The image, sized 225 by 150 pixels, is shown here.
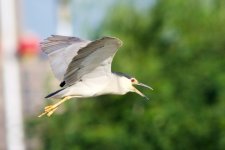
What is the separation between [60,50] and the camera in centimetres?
1083

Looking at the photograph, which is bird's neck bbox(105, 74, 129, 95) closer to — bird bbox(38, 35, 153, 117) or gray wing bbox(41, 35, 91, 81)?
bird bbox(38, 35, 153, 117)

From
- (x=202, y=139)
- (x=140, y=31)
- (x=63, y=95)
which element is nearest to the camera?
(x=63, y=95)

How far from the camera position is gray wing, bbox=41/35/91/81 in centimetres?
1065

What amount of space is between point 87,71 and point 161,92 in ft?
Answer: 28.6

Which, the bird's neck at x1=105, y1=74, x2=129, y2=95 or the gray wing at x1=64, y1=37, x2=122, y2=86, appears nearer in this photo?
the gray wing at x1=64, y1=37, x2=122, y2=86

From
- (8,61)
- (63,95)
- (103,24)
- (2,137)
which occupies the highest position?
(63,95)

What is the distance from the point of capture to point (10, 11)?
69.8ft

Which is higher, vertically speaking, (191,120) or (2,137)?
(191,120)

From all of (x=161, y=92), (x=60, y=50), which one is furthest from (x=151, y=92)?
(x=60, y=50)

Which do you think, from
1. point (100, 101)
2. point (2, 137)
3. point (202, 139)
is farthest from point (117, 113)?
point (2, 137)

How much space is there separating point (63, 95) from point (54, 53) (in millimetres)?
735

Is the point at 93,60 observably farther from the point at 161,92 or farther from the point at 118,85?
the point at 161,92

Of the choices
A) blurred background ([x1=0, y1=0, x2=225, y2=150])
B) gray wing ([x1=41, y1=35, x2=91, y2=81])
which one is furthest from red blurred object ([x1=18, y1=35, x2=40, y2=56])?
gray wing ([x1=41, y1=35, x2=91, y2=81])

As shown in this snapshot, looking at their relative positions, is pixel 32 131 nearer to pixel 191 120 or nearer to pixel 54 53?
pixel 191 120
